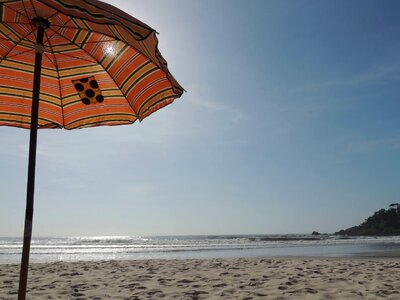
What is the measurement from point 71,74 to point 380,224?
88.3 metres

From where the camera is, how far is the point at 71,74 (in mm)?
4090

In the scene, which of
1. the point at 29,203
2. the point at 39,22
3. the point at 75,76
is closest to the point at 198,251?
the point at 75,76

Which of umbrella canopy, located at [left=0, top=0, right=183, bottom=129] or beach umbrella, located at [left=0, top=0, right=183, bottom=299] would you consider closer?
beach umbrella, located at [left=0, top=0, right=183, bottom=299]

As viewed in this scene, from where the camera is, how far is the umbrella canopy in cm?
351

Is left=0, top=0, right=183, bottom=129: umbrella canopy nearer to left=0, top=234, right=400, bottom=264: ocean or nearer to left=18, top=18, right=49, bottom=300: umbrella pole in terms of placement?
left=18, top=18, right=49, bottom=300: umbrella pole

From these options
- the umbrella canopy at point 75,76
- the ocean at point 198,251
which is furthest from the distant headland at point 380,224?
the umbrella canopy at point 75,76

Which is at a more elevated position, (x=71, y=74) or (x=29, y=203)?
(x=71, y=74)

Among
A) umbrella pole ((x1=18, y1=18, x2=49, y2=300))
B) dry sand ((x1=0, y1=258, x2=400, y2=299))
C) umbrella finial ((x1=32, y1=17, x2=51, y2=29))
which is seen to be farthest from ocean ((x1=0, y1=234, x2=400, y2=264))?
umbrella finial ((x1=32, y1=17, x2=51, y2=29))

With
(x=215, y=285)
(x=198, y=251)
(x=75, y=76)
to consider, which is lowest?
(x=198, y=251)

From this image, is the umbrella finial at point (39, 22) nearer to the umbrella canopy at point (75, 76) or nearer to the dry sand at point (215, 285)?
the umbrella canopy at point (75, 76)

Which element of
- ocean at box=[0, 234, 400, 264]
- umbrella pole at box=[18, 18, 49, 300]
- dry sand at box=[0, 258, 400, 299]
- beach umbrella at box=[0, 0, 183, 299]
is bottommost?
ocean at box=[0, 234, 400, 264]

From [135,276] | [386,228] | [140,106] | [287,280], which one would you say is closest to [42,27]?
[140,106]

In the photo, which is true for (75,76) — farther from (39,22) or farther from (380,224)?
(380,224)

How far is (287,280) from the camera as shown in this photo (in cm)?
849
